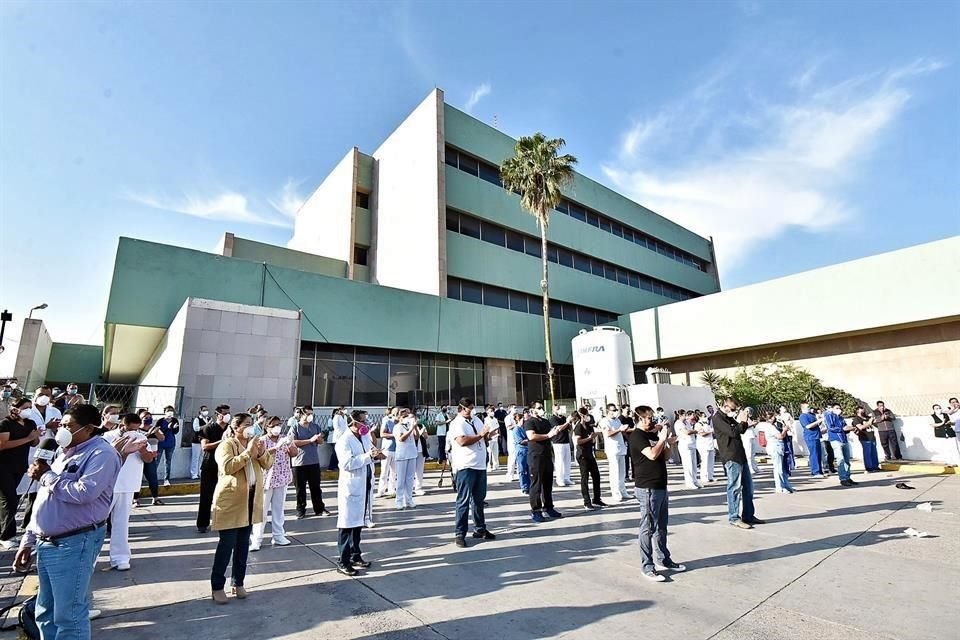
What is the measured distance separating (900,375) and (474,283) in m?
22.3

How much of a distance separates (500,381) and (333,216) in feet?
54.3

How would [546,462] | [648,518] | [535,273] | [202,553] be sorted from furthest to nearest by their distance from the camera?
1. [535,273]
2. [546,462]
3. [202,553]
4. [648,518]

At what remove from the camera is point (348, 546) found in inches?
212

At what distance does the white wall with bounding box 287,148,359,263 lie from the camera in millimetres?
30031

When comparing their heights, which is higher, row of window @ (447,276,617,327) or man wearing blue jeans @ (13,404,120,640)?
row of window @ (447,276,617,327)

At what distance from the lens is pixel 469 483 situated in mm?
6734

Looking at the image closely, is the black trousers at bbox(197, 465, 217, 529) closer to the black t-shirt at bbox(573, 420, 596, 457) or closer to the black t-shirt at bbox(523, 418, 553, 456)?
the black t-shirt at bbox(523, 418, 553, 456)

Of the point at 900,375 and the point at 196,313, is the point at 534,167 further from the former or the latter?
the point at 900,375

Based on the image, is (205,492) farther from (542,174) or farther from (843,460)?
(542,174)

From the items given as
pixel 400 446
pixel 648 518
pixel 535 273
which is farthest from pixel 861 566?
pixel 535 273

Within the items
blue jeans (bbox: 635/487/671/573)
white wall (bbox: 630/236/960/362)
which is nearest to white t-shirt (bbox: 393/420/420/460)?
blue jeans (bbox: 635/487/671/573)

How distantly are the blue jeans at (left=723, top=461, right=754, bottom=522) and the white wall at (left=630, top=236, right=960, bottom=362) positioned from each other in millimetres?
20334

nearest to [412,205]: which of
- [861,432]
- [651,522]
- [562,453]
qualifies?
[562,453]

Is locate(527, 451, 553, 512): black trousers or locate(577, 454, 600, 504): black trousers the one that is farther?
locate(577, 454, 600, 504): black trousers
